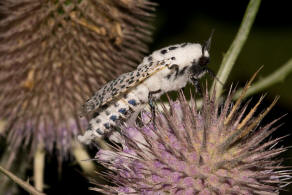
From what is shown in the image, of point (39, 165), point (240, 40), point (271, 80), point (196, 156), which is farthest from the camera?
point (39, 165)

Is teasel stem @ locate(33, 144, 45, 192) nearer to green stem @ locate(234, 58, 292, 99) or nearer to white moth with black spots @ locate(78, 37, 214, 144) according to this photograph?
white moth with black spots @ locate(78, 37, 214, 144)

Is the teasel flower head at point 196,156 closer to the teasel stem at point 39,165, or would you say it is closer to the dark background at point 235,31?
the teasel stem at point 39,165

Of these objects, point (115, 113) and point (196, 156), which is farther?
point (115, 113)

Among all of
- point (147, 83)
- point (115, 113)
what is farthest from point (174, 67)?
point (115, 113)

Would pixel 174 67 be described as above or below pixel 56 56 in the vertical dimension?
below

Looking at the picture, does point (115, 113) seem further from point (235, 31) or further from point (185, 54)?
point (235, 31)

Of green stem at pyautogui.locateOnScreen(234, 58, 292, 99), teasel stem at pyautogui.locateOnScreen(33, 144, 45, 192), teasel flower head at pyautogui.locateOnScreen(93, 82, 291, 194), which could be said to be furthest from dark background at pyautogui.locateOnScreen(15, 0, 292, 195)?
teasel flower head at pyautogui.locateOnScreen(93, 82, 291, 194)
